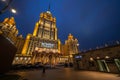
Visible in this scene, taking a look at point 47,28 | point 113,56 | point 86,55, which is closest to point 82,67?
point 86,55

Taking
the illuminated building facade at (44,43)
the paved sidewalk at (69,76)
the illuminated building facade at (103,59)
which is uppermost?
the illuminated building facade at (44,43)

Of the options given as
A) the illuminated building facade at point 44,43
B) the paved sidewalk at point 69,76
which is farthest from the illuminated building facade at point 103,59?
the illuminated building facade at point 44,43

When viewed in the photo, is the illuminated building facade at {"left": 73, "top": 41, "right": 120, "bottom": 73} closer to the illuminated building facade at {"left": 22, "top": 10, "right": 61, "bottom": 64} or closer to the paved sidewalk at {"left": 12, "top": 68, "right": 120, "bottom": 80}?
the paved sidewalk at {"left": 12, "top": 68, "right": 120, "bottom": 80}

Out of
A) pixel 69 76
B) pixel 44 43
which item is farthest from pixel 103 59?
pixel 44 43

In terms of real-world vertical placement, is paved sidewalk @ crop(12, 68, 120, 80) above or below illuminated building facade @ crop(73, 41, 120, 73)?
below

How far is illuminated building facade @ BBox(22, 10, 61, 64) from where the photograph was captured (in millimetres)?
44019

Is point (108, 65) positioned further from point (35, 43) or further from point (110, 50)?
point (35, 43)

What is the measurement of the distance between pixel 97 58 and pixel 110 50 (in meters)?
3.49

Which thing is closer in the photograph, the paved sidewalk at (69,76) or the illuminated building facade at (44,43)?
the paved sidewalk at (69,76)

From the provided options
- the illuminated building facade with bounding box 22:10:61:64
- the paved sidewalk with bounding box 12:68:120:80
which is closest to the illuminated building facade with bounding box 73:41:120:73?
the paved sidewalk with bounding box 12:68:120:80

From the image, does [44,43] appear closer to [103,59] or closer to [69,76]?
[103,59]

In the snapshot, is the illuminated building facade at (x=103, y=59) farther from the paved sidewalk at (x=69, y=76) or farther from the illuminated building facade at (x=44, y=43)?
the illuminated building facade at (x=44, y=43)

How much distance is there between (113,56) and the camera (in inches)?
555

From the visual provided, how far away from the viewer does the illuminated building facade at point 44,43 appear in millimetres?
44019
